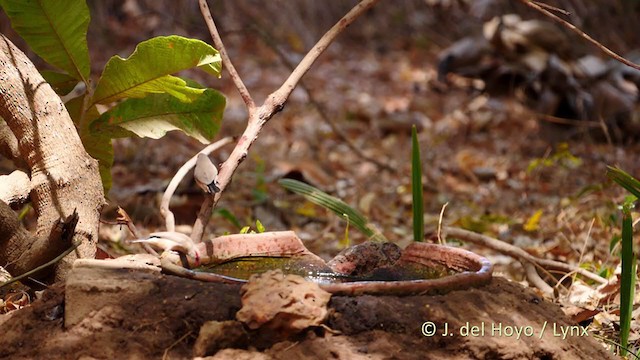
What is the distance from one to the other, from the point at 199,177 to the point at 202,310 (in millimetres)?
379

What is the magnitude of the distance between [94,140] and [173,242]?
0.71 meters

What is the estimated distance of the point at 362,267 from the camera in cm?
199

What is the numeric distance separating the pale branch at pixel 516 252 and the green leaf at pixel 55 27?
4.64ft

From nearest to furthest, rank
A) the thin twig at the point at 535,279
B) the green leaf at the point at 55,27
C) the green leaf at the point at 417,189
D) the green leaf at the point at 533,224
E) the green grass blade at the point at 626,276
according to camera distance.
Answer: the green grass blade at the point at 626,276, the green leaf at the point at 55,27, the green leaf at the point at 417,189, the thin twig at the point at 535,279, the green leaf at the point at 533,224

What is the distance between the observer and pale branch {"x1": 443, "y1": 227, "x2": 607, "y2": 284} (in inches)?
104

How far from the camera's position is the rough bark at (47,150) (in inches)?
80.9

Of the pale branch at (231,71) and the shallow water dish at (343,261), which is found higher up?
the pale branch at (231,71)

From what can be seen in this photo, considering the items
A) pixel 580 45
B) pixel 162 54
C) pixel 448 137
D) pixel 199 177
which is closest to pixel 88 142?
pixel 162 54

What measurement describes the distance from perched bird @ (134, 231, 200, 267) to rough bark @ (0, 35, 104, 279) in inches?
15.2

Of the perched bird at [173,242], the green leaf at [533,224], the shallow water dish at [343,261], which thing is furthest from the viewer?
the green leaf at [533,224]

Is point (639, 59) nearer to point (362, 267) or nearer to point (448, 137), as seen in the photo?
point (448, 137)

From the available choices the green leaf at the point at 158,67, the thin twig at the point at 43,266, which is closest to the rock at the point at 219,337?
the thin twig at the point at 43,266

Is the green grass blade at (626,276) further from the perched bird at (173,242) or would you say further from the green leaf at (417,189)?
the perched bird at (173,242)

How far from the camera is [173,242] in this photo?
1.72 m
